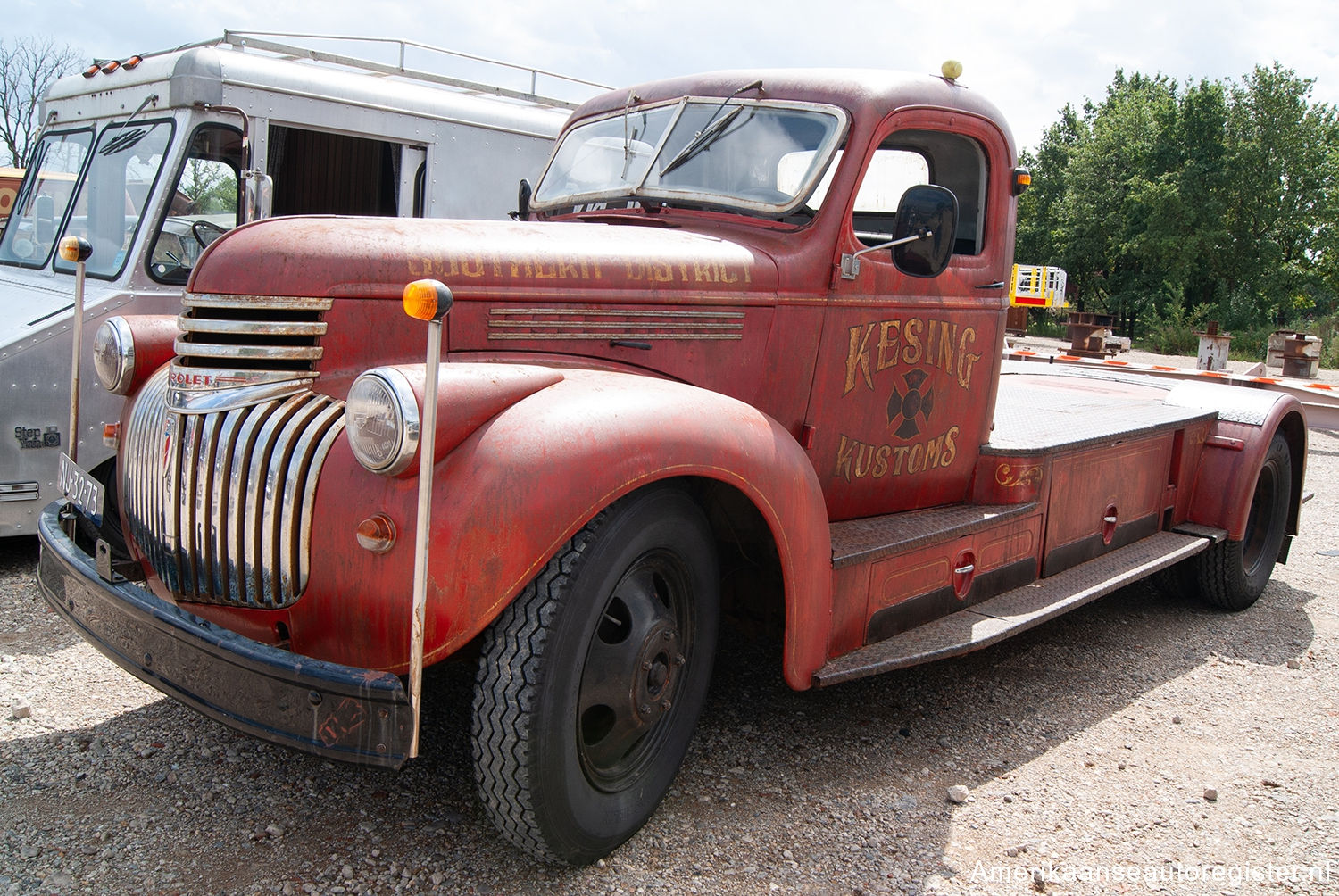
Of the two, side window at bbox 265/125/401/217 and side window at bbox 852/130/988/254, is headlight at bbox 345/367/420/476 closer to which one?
side window at bbox 852/130/988/254

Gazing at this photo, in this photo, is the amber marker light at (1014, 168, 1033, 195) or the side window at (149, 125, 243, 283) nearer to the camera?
the amber marker light at (1014, 168, 1033, 195)

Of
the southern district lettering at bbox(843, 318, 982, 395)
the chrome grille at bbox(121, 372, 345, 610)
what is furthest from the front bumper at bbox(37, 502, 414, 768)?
the southern district lettering at bbox(843, 318, 982, 395)

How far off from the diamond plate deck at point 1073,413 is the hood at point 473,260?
1475 millimetres

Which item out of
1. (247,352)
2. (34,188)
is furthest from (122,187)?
(247,352)

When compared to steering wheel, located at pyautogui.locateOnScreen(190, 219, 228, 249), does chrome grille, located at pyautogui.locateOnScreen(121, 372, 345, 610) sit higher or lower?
lower

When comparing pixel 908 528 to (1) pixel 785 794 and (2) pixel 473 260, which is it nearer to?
(1) pixel 785 794

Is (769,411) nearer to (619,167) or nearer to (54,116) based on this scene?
(619,167)

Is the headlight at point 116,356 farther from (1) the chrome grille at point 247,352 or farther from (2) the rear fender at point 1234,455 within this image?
(2) the rear fender at point 1234,455

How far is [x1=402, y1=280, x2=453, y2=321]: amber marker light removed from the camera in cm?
209

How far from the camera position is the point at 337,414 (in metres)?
2.39

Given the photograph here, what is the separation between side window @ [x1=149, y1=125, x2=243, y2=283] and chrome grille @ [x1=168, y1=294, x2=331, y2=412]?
343 cm

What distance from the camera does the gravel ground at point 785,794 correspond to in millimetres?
2555

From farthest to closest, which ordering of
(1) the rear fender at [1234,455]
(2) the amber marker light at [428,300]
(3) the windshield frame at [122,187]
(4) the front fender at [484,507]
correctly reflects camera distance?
(3) the windshield frame at [122,187] → (1) the rear fender at [1234,455] → (4) the front fender at [484,507] → (2) the amber marker light at [428,300]

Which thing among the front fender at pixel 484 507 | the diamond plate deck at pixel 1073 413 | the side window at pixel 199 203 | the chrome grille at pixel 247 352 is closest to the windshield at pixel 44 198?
the side window at pixel 199 203
